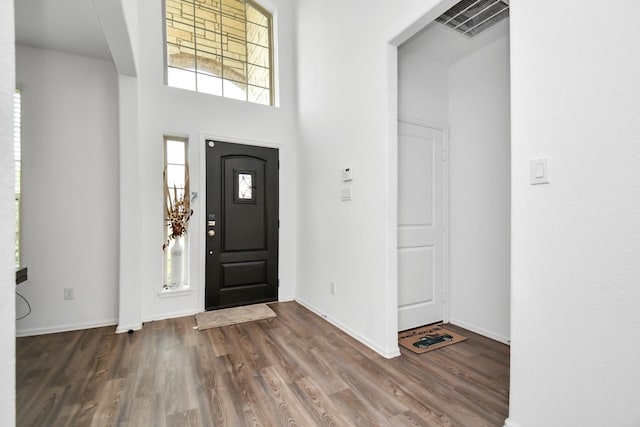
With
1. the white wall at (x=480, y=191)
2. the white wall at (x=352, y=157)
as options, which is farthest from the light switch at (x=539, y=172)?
the white wall at (x=480, y=191)

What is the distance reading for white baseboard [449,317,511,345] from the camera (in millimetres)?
2659

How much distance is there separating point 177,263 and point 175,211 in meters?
0.58

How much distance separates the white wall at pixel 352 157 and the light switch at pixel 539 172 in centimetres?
107

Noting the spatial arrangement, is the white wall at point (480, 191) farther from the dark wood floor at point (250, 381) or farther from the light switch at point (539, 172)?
the light switch at point (539, 172)

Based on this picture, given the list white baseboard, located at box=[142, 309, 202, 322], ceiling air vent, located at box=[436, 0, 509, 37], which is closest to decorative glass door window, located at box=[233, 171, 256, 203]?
white baseboard, located at box=[142, 309, 202, 322]

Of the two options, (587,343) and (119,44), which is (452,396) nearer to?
(587,343)

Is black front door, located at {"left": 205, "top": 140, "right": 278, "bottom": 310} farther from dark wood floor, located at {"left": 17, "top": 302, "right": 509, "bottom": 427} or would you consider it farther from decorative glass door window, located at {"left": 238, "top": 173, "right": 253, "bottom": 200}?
dark wood floor, located at {"left": 17, "top": 302, "right": 509, "bottom": 427}

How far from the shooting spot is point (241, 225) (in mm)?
3701

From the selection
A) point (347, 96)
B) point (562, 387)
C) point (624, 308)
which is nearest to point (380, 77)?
point (347, 96)

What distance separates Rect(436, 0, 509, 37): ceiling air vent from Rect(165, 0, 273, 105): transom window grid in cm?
236

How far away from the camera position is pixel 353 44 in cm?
283

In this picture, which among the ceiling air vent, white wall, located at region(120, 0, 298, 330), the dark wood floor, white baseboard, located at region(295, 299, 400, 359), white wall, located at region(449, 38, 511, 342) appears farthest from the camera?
white wall, located at region(120, 0, 298, 330)

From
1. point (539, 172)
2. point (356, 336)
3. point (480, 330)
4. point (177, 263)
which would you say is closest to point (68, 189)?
point (177, 263)

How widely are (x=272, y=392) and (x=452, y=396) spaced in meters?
1.10
